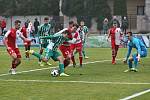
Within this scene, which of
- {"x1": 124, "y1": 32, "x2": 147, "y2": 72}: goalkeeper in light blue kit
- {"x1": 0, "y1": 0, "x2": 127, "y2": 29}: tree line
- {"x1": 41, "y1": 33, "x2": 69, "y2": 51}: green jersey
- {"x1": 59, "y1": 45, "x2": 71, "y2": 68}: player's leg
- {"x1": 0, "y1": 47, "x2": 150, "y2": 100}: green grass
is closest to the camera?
{"x1": 0, "y1": 47, "x2": 150, "y2": 100}: green grass

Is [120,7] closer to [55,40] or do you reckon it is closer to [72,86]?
[55,40]

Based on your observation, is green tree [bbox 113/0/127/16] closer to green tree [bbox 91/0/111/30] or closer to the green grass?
green tree [bbox 91/0/111/30]

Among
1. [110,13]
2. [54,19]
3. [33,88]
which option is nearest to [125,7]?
[110,13]

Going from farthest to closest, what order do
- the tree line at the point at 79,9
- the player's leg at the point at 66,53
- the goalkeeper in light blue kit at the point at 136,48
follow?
the tree line at the point at 79,9 → the goalkeeper in light blue kit at the point at 136,48 → the player's leg at the point at 66,53

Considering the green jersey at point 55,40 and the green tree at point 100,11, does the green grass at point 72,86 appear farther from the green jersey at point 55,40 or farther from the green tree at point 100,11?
the green tree at point 100,11

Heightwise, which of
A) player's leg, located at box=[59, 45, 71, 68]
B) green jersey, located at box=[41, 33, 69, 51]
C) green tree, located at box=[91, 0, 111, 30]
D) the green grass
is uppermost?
green tree, located at box=[91, 0, 111, 30]

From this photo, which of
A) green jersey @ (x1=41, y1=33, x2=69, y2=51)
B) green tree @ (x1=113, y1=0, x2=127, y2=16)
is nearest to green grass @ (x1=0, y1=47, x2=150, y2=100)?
green jersey @ (x1=41, y1=33, x2=69, y2=51)

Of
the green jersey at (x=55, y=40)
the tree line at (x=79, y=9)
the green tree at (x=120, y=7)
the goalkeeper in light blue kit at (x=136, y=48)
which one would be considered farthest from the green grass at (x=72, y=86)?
the green tree at (x=120, y=7)

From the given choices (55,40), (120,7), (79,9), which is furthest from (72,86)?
(120,7)

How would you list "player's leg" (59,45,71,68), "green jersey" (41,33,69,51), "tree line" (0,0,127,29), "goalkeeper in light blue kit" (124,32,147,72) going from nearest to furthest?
"green jersey" (41,33,69,51), "player's leg" (59,45,71,68), "goalkeeper in light blue kit" (124,32,147,72), "tree line" (0,0,127,29)

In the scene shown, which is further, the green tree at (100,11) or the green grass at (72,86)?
the green tree at (100,11)

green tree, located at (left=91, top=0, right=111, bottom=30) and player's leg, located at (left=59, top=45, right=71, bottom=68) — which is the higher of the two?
green tree, located at (left=91, top=0, right=111, bottom=30)

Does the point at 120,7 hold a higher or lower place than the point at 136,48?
higher

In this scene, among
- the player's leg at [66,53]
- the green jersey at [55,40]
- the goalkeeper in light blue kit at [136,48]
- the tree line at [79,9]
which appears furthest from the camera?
the tree line at [79,9]
